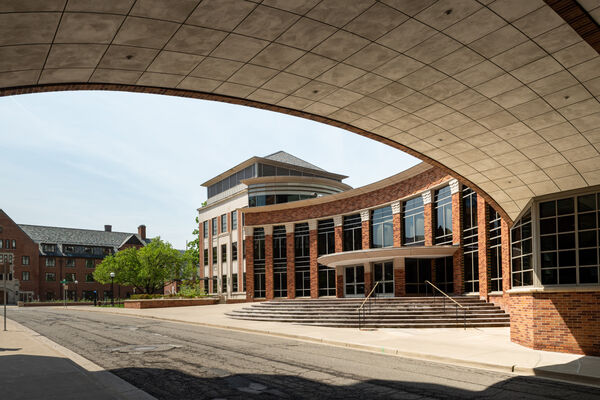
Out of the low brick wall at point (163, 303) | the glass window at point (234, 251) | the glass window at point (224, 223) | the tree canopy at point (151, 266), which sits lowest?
the low brick wall at point (163, 303)

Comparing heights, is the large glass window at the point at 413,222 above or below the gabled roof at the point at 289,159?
below

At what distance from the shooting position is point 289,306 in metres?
30.5

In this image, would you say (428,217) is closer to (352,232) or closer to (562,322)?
(352,232)

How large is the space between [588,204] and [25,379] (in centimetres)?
1475

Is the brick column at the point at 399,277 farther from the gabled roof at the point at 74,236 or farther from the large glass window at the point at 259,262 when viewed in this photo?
the gabled roof at the point at 74,236

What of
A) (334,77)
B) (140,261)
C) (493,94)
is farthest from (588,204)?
(140,261)

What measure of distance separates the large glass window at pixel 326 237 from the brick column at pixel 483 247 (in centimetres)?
1833

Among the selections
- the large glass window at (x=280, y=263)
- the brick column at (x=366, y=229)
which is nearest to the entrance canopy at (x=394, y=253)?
the brick column at (x=366, y=229)

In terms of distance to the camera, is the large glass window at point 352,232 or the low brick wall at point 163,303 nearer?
the large glass window at point 352,232

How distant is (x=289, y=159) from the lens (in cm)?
6109

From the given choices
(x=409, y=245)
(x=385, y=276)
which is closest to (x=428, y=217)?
(x=409, y=245)

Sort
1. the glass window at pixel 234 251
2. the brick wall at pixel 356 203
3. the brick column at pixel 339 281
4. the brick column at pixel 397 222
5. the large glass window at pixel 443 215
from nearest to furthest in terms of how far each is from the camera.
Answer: the large glass window at pixel 443 215 → the brick wall at pixel 356 203 → the brick column at pixel 397 222 → the brick column at pixel 339 281 → the glass window at pixel 234 251

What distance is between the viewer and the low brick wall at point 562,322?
1410 centimetres

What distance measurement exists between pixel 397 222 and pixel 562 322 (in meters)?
20.4
